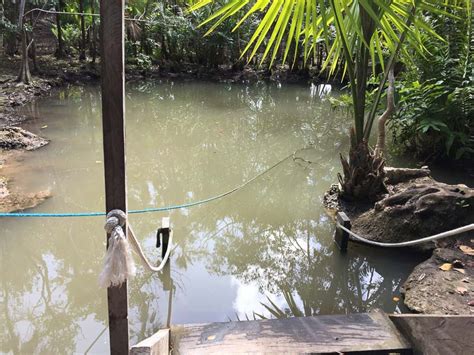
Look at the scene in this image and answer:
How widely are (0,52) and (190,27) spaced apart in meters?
4.79

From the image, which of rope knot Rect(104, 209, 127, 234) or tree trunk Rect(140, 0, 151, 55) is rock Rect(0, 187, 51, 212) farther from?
tree trunk Rect(140, 0, 151, 55)

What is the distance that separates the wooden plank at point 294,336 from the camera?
6.71 ft

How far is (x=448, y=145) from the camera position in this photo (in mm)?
4805

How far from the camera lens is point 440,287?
9.04 ft

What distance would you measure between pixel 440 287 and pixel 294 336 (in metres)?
1.16

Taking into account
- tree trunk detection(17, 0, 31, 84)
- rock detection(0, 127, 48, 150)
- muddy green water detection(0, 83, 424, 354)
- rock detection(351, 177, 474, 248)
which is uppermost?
tree trunk detection(17, 0, 31, 84)

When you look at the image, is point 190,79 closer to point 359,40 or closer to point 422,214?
point 359,40

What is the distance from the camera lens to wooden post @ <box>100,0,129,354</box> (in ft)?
4.47

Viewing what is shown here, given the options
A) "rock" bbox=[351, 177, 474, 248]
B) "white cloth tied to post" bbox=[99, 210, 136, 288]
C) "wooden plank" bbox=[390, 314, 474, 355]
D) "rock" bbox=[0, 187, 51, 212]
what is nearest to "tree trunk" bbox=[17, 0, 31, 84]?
"rock" bbox=[0, 187, 51, 212]

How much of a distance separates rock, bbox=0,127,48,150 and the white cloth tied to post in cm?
484

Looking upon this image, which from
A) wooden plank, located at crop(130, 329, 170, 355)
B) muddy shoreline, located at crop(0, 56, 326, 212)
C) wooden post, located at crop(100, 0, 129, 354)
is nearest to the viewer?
wooden post, located at crop(100, 0, 129, 354)

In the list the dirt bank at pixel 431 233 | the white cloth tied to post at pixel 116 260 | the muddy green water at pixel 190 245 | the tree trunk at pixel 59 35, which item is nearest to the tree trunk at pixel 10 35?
the tree trunk at pixel 59 35

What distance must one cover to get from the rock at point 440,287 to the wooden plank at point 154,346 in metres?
1.52

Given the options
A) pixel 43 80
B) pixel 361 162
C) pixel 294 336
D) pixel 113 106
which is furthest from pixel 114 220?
pixel 43 80
